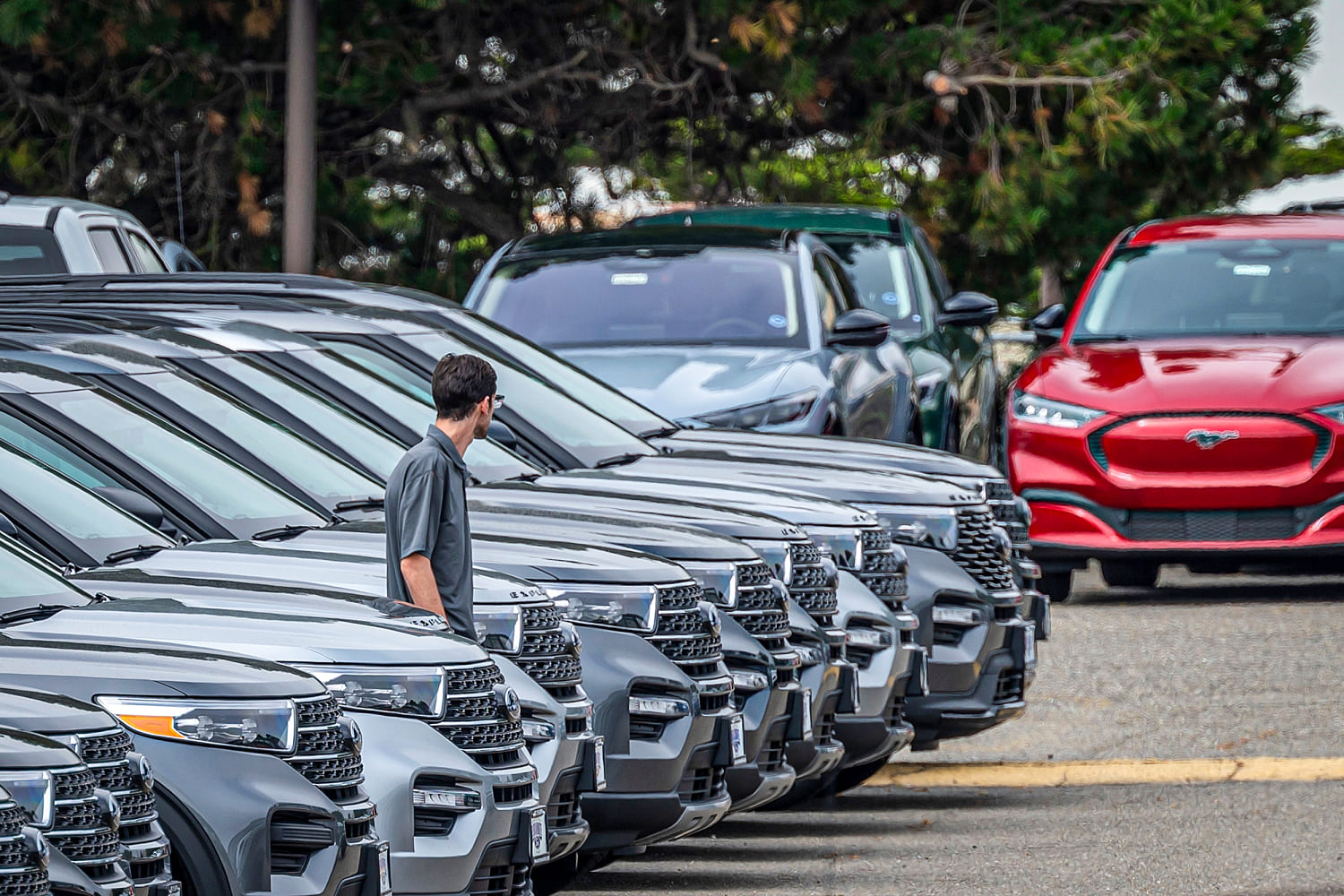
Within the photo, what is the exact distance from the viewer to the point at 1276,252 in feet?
47.3

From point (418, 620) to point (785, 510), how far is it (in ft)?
9.68

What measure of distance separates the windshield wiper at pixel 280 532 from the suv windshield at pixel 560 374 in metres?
2.63

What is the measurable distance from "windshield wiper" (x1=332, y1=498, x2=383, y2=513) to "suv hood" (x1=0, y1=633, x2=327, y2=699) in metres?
2.46

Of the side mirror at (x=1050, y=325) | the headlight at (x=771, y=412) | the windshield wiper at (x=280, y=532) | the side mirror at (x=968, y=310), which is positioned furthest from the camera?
the side mirror at (x=1050, y=325)

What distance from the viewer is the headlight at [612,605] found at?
21.6ft

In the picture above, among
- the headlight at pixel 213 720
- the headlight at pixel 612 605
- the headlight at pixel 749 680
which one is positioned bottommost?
the headlight at pixel 749 680

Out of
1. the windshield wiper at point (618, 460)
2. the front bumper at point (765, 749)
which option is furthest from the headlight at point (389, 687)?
the windshield wiper at point (618, 460)

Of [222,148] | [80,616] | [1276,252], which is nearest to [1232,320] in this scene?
[1276,252]

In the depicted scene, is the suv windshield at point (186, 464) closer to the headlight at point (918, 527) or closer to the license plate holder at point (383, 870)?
the license plate holder at point (383, 870)

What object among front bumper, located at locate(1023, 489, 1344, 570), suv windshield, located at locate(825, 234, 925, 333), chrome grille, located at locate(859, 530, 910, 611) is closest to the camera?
chrome grille, located at locate(859, 530, 910, 611)

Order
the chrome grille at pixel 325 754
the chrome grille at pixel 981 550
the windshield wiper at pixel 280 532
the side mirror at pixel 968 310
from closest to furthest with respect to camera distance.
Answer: the chrome grille at pixel 325 754, the windshield wiper at pixel 280 532, the chrome grille at pixel 981 550, the side mirror at pixel 968 310

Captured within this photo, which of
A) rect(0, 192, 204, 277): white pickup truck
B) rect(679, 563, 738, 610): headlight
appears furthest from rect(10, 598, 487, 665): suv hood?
rect(0, 192, 204, 277): white pickup truck

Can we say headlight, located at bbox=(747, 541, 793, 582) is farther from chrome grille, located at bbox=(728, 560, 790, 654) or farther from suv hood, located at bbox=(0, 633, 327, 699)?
suv hood, located at bbox=(0, 633, 327, 699)

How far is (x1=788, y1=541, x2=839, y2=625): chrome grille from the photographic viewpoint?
7.80m
